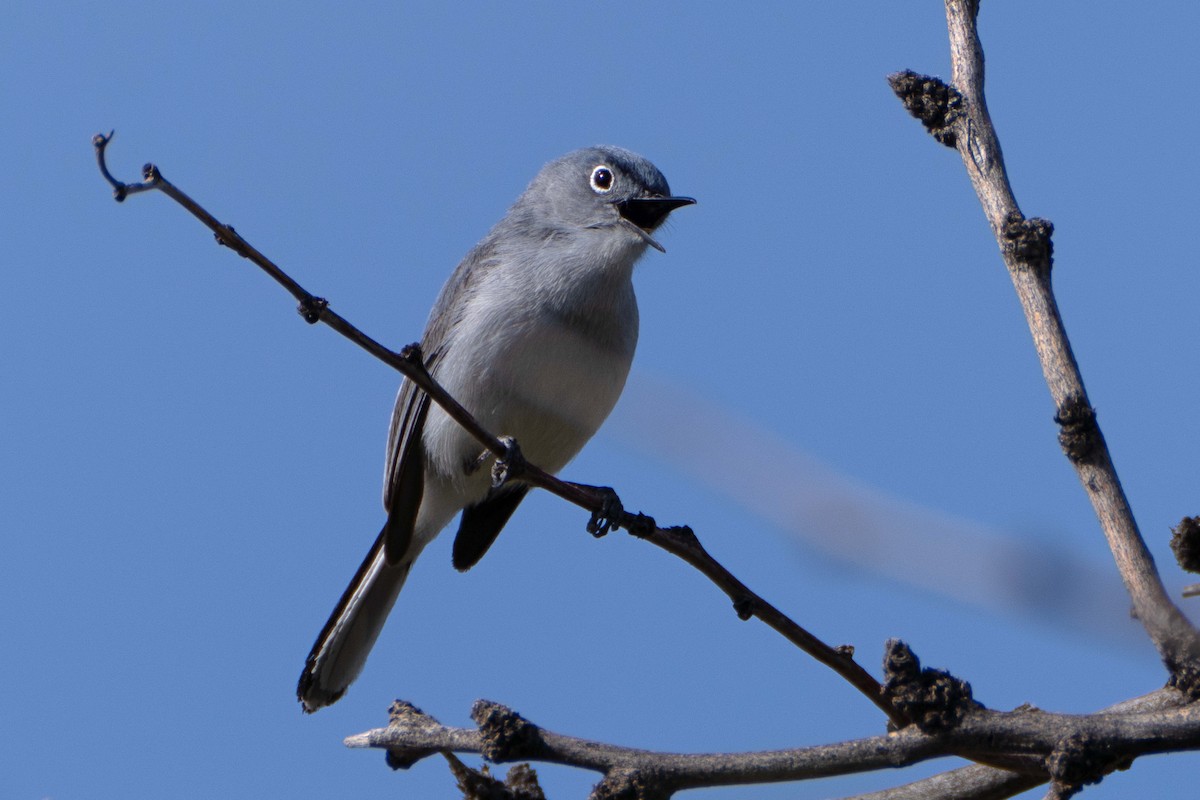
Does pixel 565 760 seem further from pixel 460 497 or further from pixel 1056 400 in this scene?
pixel 460 497

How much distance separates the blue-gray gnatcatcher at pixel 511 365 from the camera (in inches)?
173

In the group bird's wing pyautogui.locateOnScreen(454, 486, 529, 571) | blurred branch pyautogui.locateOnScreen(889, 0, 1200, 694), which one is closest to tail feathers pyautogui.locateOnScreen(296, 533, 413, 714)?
bird's wing pyautogui.locateOnScreen(454, 486, 529, 571)

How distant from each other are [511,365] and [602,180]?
1.19 metres

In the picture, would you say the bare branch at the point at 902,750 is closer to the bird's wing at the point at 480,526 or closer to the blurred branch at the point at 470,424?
the blurred branch at the point at 470,424

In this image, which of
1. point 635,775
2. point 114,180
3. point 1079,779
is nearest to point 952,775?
point 1079,779

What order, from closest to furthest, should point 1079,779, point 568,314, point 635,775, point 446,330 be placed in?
point 1079,779, point 635,775, point 568,314, point 446,330

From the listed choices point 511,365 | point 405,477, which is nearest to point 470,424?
point 511,365

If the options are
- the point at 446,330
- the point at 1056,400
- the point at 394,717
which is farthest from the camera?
the point at 446,330

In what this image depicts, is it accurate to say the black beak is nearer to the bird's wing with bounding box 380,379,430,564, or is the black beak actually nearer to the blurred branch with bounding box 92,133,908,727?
the bird's wing with bounding box 380,379,430,564

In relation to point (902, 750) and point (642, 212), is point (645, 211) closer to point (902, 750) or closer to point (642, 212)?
point (642, 212)

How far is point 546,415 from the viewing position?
4.48 meters

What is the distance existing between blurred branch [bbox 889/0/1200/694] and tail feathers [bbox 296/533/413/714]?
2.98m

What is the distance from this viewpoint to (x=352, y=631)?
4.73 metres

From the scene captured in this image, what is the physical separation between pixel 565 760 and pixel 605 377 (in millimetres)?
2296
